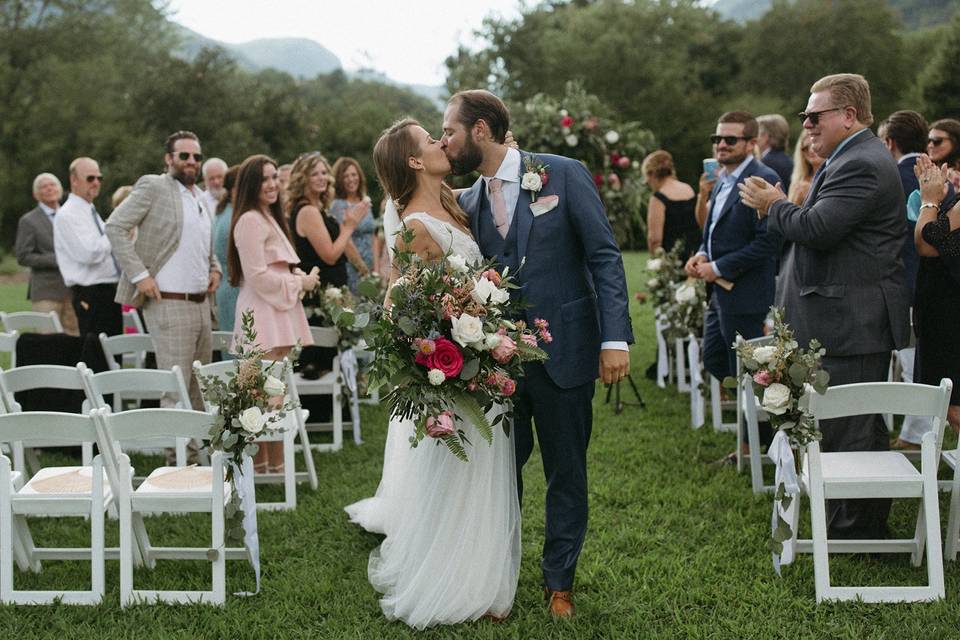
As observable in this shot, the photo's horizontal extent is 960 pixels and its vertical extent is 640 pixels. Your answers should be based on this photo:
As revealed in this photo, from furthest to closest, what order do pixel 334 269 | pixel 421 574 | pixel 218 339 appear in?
1. pixel 334 269
2. pixel 218 339
3. pixel 421 574

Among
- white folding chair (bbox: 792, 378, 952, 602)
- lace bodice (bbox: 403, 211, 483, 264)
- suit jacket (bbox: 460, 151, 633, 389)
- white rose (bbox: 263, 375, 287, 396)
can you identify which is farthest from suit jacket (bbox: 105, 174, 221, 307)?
white folding chair (bbox: 792, 378, 952, 602)

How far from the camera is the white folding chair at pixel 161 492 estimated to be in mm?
4320

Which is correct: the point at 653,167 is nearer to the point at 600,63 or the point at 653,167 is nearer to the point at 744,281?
the point at 744,281

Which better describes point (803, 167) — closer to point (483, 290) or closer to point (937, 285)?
point (937, 285)

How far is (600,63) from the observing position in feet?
151

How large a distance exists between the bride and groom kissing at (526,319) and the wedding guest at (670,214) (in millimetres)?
5249

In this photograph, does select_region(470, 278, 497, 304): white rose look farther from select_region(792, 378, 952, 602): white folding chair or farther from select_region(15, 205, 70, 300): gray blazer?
select_region(15, 205, 70, 300): gray blazer

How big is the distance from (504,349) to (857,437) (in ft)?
7.30

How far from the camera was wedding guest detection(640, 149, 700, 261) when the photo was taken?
30.2 ft

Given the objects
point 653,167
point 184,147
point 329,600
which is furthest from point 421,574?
point 653,167

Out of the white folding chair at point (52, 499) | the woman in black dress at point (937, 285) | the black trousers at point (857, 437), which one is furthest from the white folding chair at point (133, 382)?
the woman in black dress at point (937, 285)

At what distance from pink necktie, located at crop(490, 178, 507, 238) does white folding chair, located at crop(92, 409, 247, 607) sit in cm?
158

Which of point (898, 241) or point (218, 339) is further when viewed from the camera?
point (218, 339)

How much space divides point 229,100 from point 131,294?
25479 millimetres
